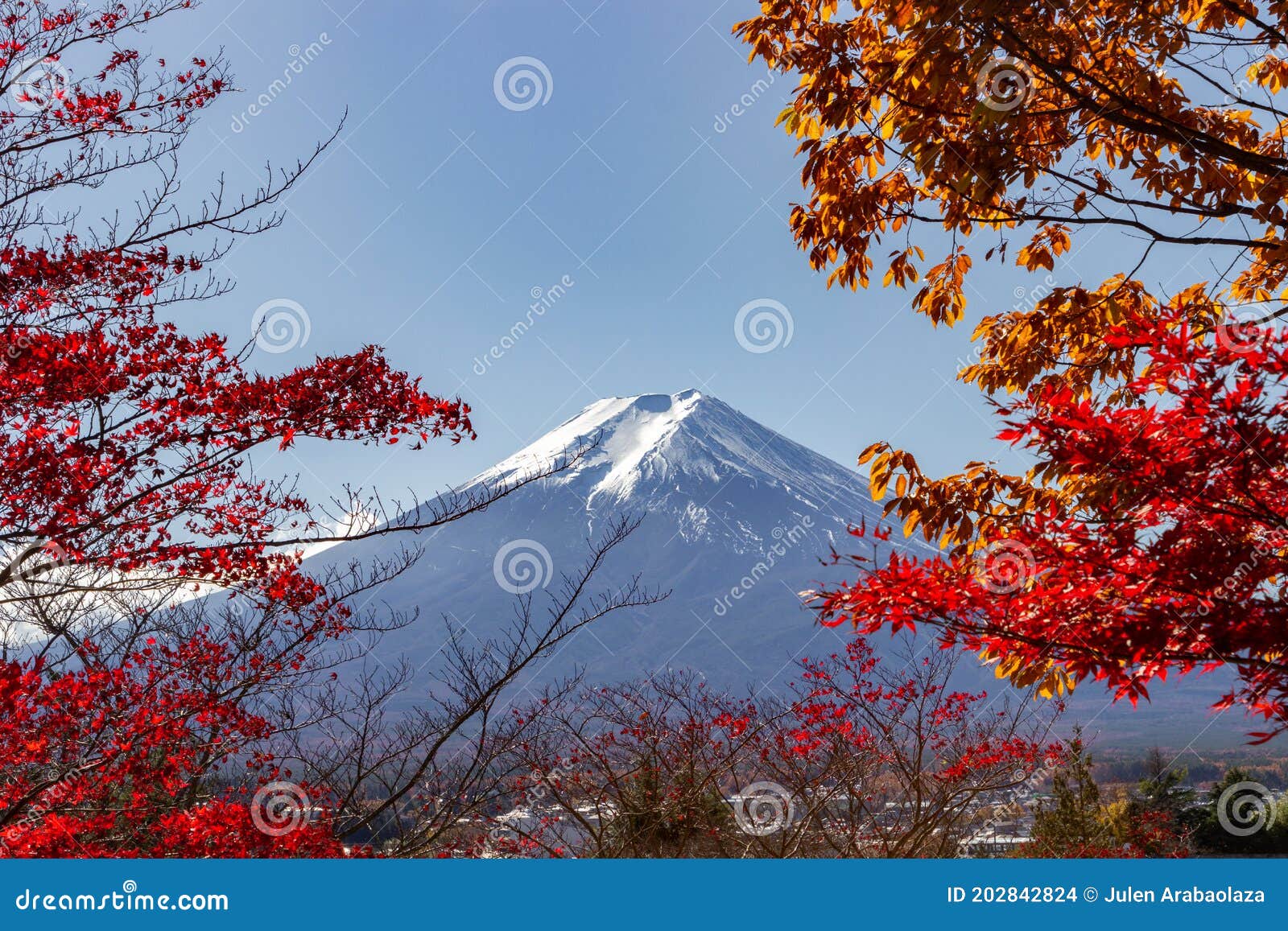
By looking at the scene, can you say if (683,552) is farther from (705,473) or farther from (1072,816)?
(1072,816)

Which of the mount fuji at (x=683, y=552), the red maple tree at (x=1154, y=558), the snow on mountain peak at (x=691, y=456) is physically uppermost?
the snow on mountain peak at (x=691, y=456)

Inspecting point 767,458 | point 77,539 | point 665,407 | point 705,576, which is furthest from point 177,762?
point 665,407

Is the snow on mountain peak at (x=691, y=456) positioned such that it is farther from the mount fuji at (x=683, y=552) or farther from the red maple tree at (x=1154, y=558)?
the red maple tree at (x=1154, y=558)

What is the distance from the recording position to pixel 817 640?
103 m

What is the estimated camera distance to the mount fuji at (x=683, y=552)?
350 feet

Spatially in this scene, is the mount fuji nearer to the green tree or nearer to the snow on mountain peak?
the snow on mountain peak

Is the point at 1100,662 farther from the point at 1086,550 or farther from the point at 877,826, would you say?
the point at 877,826

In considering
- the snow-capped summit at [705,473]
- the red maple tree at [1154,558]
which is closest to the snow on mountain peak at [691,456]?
the snow-capped summit at [705,473]

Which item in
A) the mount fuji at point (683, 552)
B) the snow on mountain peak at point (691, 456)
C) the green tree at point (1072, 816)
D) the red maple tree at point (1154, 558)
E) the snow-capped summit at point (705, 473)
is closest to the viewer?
the red maple tree at point (1154, 558)

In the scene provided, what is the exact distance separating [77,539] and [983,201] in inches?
205

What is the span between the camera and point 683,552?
481 ft

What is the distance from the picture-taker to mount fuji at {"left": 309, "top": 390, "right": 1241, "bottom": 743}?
10662cm

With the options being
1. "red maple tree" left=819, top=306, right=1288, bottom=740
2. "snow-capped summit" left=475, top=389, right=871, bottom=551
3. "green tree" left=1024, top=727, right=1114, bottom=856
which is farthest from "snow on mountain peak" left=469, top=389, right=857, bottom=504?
"red maple tree" left=819, top=306, right=1288, bottom=740

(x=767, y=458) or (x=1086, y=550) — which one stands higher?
(x=767, y=458)
